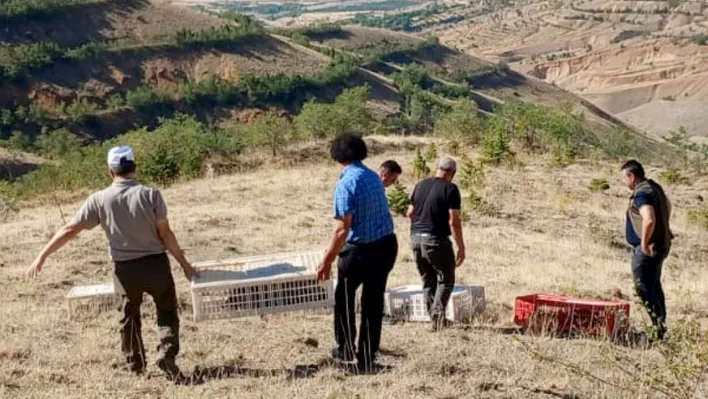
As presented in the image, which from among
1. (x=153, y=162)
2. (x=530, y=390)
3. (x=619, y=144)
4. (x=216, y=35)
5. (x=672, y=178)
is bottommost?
(x=619, y=144)

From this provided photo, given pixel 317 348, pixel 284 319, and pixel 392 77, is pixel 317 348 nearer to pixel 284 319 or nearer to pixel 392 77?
pixel 284 319

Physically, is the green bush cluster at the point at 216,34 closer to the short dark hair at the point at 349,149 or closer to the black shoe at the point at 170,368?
the short dark hair at the point at 349,149

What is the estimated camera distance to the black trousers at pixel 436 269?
7453 mm

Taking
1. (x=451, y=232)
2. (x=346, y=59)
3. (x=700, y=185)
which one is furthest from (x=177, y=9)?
(x=451, y=232)

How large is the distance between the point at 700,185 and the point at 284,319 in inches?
620

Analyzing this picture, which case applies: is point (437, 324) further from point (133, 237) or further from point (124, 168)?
point (124, 168)

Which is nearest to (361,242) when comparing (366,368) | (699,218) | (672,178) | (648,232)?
(366,368)

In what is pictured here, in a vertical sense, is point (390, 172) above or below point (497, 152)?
above

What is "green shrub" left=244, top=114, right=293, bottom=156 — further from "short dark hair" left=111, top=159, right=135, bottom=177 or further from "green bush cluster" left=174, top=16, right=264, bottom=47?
"green bush cluster" left=174, top=16, right=264, bottom=47

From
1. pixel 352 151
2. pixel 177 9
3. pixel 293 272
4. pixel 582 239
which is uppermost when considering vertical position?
pixel 177 9

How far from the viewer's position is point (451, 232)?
747 cm

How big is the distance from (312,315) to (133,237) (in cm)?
268

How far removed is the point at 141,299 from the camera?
611 cm

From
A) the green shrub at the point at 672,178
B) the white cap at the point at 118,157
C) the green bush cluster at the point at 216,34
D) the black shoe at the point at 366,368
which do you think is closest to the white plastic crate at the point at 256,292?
the black shoe at the point at 366,368
